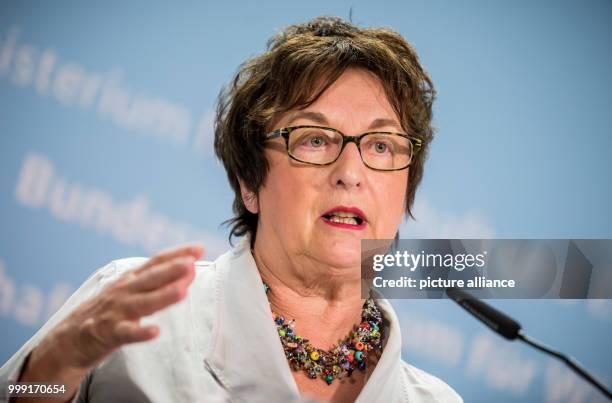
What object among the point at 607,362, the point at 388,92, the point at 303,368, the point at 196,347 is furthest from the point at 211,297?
the point at 607,362

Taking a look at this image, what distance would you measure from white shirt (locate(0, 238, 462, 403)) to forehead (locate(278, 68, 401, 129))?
0.34 meters

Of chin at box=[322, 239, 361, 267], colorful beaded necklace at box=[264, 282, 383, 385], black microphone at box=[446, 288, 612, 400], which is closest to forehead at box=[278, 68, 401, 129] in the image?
chin at box=[322, 239, 361, 267]

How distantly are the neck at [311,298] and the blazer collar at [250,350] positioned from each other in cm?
7

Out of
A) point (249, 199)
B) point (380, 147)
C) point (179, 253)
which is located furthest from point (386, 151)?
point (179, 253)

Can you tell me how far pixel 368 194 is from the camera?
1.33 meters

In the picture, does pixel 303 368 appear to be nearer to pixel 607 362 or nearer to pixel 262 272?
pixel 262 272

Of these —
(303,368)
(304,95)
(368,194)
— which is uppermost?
(304,95)

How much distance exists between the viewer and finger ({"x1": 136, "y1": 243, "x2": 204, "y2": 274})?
2.76 feet

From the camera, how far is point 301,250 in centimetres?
135

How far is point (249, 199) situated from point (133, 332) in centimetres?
72

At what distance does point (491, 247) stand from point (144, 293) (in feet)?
2.89

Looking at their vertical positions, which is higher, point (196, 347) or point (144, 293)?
point (144, 293)

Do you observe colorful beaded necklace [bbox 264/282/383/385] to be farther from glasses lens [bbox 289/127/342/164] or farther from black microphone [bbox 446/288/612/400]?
black microphone [bbox 446/288/612/400]

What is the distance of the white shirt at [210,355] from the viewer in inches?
47.0
